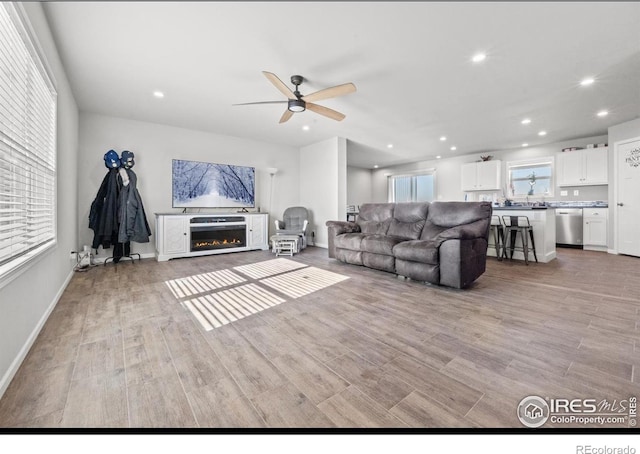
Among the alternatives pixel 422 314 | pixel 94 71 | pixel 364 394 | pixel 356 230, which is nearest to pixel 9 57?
pixel 94 71

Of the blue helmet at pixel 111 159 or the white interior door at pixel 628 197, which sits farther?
the white interior door at pixel 628 197

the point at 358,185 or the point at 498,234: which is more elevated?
the point at 358,185

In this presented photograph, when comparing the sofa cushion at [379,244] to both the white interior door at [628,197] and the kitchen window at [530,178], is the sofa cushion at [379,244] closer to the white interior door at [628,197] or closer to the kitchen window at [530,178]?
the white interior door at [628,197]

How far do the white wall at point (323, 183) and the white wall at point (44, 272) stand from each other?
4.22 m

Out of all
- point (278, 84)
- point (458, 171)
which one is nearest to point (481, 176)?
point (458, 171)

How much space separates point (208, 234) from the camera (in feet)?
16.4

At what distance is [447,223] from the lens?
11.5ft

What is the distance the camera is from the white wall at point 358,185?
9602mm

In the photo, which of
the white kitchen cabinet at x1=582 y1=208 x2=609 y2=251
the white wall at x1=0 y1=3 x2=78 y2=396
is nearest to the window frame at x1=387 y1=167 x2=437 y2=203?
the white kitchen cabinet at x1=582 y1=208 x2=609 y2=251

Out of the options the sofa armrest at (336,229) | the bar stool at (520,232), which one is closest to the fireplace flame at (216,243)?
the sofa armrest at (336,229)

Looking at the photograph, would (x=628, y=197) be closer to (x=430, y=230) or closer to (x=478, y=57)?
(x=430, y=230)

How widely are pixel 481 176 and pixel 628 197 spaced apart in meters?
2.89

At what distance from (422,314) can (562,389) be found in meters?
0.97

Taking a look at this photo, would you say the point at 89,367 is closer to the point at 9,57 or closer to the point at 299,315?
the point at 299,315
